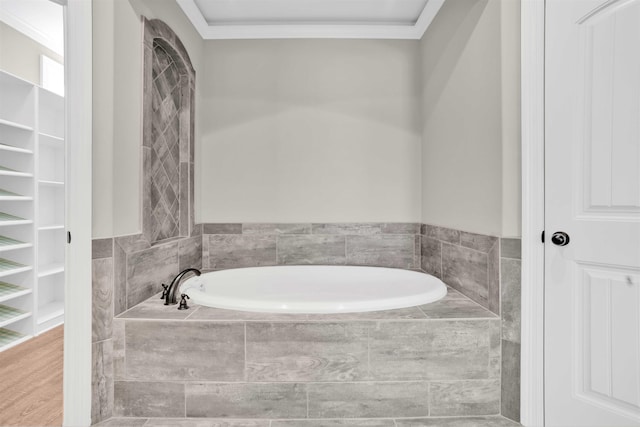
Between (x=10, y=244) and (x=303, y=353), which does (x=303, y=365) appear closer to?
(x=303, y=353)

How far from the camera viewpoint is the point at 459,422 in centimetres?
158

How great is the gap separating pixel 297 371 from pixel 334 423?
0.29 meters

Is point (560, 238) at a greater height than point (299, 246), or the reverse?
point (560, 238)

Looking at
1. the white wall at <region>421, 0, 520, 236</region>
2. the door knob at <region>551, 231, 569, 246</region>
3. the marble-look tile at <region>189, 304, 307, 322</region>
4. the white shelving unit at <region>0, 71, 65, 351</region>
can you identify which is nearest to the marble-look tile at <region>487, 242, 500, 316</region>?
the white wall at <region>421, 0, 520, 236</region>

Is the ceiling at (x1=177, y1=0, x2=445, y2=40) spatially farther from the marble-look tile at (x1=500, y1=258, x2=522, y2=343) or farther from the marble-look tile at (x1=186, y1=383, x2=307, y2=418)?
the marble-look tile at (x1=186, y1=383, x2=307, y2=418)

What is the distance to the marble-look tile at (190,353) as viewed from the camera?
5.15 ft

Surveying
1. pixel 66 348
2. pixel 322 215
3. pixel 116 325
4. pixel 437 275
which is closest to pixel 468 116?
pixel 437 275

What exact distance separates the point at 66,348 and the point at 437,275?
219 cm

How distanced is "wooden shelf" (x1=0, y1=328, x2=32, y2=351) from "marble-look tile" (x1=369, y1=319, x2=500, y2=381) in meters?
2.75

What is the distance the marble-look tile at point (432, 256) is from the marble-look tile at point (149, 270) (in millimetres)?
1815

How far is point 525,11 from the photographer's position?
159cm

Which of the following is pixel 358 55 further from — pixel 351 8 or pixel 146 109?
pixel 146 109

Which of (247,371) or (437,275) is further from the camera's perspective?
(437,275)

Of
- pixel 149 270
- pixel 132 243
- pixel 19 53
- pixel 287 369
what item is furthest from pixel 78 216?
pixel 19 53
